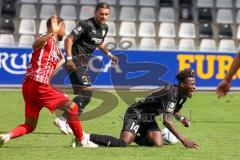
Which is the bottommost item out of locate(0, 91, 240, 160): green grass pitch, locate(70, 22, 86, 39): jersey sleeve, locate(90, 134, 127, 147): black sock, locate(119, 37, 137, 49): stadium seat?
locate(0, 91, 240, 160): green grass pitch

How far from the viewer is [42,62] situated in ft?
31.1

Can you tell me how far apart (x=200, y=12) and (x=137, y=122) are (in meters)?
15.3

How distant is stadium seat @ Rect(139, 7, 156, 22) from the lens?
80.9ft

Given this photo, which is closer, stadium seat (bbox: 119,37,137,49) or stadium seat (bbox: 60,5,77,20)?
stadium seat (bbox: 119,37,137,49)

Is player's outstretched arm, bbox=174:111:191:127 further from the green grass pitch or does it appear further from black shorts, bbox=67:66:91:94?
black shorts, bbox=67:66:91:94

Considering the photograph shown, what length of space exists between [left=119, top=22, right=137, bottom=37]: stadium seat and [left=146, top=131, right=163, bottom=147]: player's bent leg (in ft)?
44.7

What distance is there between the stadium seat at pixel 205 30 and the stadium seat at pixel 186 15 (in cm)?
60

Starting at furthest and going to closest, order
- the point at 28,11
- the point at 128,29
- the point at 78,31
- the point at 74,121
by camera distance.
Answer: the point at 28,11
the point at 128,29
the point at 78,31
the point at 74,121

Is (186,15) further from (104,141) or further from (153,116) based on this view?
(104,141)

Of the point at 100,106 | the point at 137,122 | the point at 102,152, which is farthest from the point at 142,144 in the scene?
the point at 100,106

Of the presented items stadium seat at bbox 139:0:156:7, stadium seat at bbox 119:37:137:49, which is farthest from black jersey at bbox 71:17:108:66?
stadium seat at bbox 139:0:156:7

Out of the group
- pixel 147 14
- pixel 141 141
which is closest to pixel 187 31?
pixel 147 14

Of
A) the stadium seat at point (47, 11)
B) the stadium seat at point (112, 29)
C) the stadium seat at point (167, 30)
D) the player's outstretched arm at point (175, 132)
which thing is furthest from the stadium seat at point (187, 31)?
the player's outstretched arm at point (175, 132)

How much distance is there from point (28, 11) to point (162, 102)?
15061mm
